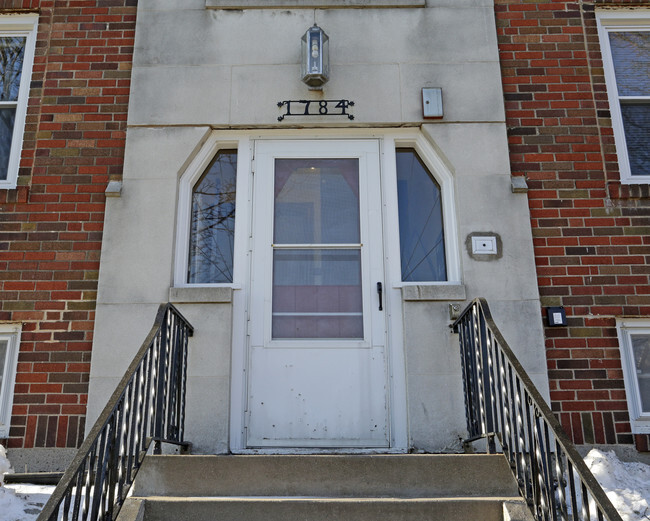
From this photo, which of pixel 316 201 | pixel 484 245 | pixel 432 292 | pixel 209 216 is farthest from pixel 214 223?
pixel 484 245

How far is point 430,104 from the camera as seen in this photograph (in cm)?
514

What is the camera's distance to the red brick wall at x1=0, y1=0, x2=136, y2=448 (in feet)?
15.2

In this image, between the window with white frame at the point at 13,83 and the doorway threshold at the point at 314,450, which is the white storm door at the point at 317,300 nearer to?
the doorway threshold at the point at 314,450

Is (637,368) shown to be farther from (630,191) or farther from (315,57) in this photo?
(315,57)

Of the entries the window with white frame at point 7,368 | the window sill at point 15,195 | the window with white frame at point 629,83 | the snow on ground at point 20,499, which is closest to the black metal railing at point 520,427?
the window with white frame at point 629,83

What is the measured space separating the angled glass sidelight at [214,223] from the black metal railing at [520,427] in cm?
170

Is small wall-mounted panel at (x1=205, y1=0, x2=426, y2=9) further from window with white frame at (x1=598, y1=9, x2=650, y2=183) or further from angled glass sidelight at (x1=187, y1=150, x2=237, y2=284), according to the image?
window with white frame at (x1=598, y1=9, x2=650, y2=183)

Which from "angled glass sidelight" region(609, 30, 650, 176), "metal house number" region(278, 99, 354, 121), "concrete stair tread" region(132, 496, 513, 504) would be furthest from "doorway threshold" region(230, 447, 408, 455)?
"angled glass sidelight" region(609, 30, 650, 176)

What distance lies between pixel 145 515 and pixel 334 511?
0.88 metres

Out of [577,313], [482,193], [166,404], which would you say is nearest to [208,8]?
[482,193]

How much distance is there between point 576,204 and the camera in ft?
16.4

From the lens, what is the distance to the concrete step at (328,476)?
11.2 ft

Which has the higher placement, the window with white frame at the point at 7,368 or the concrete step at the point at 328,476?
the window with white frame at the point at 7,368

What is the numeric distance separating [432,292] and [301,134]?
1528mm
